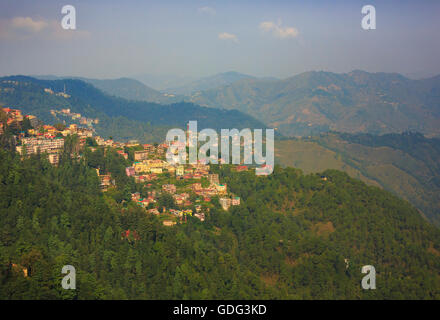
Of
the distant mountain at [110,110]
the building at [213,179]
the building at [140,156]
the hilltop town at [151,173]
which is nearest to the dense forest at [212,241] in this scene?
the hilltop town at [151,173]

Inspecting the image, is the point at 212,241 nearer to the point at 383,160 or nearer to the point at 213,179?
the point at 213,179

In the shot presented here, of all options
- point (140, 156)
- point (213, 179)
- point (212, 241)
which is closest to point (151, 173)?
point (140, 156)

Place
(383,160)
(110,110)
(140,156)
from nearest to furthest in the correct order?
(140,156)
(383,160)
(110,110)

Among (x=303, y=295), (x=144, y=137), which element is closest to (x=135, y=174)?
(x=303, y=295)

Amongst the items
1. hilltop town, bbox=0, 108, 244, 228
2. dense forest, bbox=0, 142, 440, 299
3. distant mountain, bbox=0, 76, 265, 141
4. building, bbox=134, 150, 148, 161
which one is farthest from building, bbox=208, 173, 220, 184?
distant mountain, bbox=0, 76, 265, 141

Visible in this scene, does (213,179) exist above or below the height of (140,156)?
below

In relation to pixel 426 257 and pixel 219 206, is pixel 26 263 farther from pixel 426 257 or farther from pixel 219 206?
pixel 426 257
